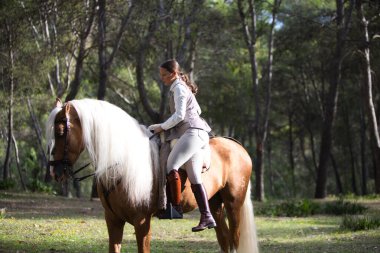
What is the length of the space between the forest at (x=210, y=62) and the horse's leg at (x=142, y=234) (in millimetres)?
14076

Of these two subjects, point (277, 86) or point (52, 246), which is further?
point (277, 86)

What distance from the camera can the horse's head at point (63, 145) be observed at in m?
6.09

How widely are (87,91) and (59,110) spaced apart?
31930mm

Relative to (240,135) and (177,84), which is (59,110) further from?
(240,135)

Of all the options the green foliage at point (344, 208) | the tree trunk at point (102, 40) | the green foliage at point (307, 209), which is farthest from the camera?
the tree trunk at point (102, 40)

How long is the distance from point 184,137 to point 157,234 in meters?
6.15

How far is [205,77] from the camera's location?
36844 mm

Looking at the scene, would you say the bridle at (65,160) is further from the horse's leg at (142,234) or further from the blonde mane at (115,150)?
the horse's leg at (142,234)

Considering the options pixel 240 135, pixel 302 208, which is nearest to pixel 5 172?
pixel 302 208

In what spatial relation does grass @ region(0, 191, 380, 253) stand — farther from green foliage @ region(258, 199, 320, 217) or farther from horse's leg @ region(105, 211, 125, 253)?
horse's leg @ region(105, 211, 125, 253)

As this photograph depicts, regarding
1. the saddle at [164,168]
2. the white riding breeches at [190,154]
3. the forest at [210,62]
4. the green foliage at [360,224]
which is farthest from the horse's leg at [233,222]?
the forest at [210,62]

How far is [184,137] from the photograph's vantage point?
671 centimetres

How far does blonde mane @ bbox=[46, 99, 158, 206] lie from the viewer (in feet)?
20.5

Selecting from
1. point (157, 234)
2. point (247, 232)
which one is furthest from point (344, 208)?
point (247, 232)
